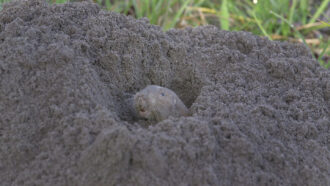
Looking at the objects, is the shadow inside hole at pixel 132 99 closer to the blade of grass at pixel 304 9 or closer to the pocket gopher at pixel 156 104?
the pocket gopher at pixel 156 104

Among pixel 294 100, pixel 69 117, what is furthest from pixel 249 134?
pixel 69 117

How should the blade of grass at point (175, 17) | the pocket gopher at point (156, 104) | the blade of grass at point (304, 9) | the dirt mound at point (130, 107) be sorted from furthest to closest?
the blade of grass at point (304, 9)
the blade of grass at point (175, 17)
the pocket gopher at point (156, 104)
the dirt mound at point (130, 107)

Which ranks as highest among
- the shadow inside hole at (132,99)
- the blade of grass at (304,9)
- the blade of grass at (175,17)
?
the blade of grass at (304,9)

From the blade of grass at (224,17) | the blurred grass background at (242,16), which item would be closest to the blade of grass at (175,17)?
the blurred grass background at (242,16)

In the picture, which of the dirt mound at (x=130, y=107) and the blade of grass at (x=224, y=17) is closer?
the dirt mound at (x=130, y=107)

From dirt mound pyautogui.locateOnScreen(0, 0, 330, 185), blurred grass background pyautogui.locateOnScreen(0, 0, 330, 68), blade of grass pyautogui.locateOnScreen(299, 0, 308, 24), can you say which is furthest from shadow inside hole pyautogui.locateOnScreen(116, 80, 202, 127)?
blade of grass pyautogui.locateOnScreen(299, 0, 308, 24)

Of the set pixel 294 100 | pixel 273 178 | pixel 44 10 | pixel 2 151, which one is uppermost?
pixel 44 10

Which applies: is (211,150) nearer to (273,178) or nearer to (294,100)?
(273,178)

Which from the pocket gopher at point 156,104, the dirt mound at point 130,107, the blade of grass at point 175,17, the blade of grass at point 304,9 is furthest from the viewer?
the blade of grass at point 304,9
